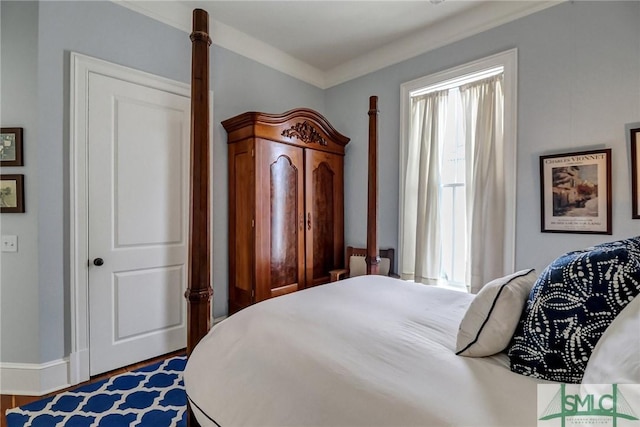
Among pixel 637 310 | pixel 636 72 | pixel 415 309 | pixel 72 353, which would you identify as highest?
pixel 636 72

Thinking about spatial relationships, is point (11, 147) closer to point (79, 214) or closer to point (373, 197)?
point (79, 214)

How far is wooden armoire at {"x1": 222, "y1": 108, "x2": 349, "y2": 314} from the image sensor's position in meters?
2.78

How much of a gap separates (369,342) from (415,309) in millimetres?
473

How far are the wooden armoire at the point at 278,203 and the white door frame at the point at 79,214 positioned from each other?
42.4 inches

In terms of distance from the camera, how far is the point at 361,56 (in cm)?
351

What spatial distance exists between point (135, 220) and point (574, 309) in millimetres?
2697

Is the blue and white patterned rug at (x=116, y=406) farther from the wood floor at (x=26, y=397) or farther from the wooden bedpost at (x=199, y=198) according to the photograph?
the wooden bedpost at (x=199, y=198)

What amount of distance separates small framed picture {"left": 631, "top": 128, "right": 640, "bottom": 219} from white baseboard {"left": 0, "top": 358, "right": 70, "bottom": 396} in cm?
394

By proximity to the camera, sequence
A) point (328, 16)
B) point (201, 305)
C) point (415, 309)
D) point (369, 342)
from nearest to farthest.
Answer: point (369, 342), point (201, 305), point (415, 309), point (328, 16)

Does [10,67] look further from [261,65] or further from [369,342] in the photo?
[369,342]

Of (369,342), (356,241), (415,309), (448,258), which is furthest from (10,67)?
(448,258)

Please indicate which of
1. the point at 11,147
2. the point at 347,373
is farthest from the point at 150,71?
the point at 347,373

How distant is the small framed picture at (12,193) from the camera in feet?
6.71

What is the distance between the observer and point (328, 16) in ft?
9.15
